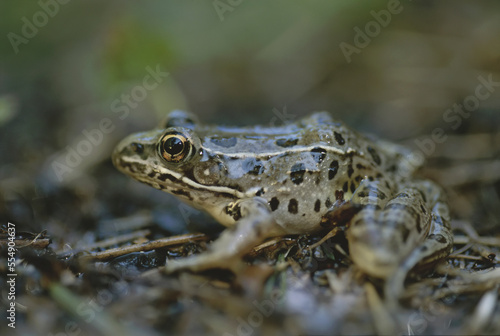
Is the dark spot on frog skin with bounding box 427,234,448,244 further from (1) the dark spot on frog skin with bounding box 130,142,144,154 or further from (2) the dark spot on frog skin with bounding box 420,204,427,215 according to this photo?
(1) the dark spot on frog skin with bounding box 130,142,144,154

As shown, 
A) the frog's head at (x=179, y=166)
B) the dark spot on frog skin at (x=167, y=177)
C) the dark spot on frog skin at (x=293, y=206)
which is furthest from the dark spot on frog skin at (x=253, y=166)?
the dark spot on frog skin at (x=167, y=177)

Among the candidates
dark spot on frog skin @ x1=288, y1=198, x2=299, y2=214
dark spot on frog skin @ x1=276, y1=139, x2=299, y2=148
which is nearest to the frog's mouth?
dark spot on frog skin @ x1=288, y1=198, x2=299, y2=214

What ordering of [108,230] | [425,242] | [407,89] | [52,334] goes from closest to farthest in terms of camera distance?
[52,334], [425,242], [108,230], [407,89]

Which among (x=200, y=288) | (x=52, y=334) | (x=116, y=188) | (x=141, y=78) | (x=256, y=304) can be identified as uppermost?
(x=141, y=78)

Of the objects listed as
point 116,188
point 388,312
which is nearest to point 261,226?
point 388,312

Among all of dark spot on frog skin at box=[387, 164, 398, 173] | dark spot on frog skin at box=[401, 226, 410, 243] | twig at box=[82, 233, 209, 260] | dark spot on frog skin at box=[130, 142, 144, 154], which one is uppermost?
dark spot on frog skin at box=[130, 142, 144, 154]

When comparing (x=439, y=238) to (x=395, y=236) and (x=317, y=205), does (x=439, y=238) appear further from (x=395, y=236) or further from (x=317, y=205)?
(x=317, y=205)

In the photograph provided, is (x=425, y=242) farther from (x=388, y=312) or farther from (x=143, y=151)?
(x=143, y=151)
